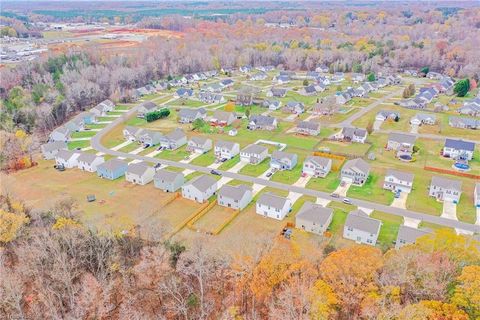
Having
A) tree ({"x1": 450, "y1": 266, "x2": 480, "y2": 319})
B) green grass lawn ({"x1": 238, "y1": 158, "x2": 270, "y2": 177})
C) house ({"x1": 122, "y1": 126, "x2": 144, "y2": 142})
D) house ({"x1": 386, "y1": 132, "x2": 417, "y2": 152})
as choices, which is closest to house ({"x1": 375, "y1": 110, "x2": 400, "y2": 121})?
house ({"x1": 386, "y1": 132, "x2": 417, "y2": 152})

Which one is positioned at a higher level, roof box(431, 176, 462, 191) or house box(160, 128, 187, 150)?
roof box(431, 176, 462, 191)

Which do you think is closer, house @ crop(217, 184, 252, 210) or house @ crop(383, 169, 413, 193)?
house @ crop(217, 184, 252, 210)

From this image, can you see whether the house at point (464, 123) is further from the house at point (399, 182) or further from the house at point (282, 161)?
the house at point (282, 161)

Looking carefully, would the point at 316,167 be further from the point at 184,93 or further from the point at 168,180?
the point at 184,93

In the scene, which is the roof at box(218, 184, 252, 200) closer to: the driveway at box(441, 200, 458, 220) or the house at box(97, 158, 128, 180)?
the house at box(97, 158, 128, 180)

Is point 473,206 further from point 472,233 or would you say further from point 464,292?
point 464,292

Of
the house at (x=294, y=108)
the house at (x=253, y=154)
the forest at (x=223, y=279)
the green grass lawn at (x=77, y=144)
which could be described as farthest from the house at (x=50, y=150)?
the house at (x=294, y=108)

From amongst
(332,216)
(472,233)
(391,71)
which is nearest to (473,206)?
(472,233)
